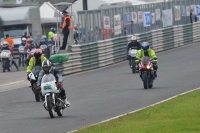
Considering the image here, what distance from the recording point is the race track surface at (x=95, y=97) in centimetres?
1327

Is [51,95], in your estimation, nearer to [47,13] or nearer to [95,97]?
[95,97]

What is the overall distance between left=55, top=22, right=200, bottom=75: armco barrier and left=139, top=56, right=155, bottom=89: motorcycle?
773 cm

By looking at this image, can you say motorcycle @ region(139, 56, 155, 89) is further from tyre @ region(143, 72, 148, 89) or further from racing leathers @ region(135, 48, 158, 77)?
racing leathers @ region(135, 48, 158, 77)

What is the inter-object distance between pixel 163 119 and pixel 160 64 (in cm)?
1808

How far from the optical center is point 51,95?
14.0 meters

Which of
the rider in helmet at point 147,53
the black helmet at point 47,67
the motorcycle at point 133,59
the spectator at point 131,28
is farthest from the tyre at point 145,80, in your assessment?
the spectator at point 131,28

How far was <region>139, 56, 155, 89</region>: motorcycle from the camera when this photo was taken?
19.4m

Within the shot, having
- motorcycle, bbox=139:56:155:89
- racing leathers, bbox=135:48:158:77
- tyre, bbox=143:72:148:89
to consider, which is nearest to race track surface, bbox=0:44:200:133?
tyre, bbox=143:72:148:89

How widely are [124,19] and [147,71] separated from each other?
1554cm

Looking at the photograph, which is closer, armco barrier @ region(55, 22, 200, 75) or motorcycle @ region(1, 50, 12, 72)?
armco barrier @ region(55, 22, 200, 75)

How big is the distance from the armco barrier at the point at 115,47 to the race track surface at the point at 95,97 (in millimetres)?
744

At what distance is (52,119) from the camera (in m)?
13.8

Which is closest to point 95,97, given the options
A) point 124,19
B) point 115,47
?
point 115,47

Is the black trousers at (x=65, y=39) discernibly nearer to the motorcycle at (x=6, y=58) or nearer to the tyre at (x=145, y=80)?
the motorcycle at (x=6, y=58)
